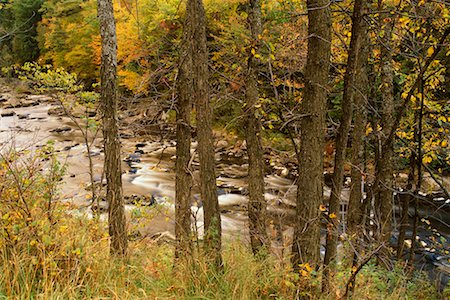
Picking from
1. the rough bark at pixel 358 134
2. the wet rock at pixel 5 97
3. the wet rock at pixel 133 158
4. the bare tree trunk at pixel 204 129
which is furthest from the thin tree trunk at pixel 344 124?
the wet rock at pixel 5 97

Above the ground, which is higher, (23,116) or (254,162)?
(254,162)

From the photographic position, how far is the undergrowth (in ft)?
8.61

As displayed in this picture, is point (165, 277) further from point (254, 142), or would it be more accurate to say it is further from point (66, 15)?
point (66, 15)

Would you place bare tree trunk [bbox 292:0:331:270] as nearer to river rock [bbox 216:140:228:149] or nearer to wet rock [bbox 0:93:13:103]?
river rock [bbox 216:140:228:149]

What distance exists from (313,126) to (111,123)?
2356mm

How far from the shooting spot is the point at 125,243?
439 centimetres

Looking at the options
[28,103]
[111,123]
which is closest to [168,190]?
[111,123]

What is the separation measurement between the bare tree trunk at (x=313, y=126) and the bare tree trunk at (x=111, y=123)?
1918 millimetres

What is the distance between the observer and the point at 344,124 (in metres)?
3.40

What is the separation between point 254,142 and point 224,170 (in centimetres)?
998

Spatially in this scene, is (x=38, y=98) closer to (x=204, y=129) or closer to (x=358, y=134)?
(x=204, y=129)

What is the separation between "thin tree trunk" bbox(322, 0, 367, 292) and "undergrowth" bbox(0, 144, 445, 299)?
16.6 inches

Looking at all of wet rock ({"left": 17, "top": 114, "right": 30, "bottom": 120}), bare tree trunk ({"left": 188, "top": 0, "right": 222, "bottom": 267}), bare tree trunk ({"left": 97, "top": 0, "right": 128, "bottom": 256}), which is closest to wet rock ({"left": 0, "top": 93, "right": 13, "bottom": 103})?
wet rock ({"left": 17, "top": 114, "right": 30, "bottom": 120})

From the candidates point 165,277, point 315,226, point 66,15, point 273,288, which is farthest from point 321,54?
point 66,15
